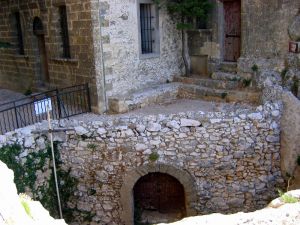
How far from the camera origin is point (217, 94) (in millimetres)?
10984

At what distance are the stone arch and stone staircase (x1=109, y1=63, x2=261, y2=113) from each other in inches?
93.1

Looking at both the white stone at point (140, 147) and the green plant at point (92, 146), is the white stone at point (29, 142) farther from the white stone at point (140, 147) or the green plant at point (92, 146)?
the white stone at point (140, 147)

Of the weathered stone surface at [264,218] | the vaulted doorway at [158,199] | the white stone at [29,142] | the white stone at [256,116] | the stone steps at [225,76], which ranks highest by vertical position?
the stone steps at [225,76]

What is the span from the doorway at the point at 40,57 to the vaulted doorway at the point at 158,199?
578 centimetres

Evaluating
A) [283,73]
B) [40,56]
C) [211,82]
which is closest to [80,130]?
[211,82]

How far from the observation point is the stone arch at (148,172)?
8477mm

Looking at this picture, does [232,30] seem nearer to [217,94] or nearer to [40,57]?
[217,94]

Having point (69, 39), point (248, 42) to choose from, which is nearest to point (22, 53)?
point (69, 39)

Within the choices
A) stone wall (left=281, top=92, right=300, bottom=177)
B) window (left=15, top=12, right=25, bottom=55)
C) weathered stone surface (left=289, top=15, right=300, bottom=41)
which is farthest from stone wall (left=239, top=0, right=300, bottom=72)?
window (left=15, top=12, right=25, bottom=55)

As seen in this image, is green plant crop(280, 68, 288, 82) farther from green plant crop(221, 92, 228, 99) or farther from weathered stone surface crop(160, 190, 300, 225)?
weathered stone surface crop(160, 190, 300, 225)

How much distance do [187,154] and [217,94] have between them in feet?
10.5

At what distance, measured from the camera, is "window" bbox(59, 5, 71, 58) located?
1098 centimetres

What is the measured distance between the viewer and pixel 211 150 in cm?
839

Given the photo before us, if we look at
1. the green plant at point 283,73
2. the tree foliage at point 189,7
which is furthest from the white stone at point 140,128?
the tree foliage at point 189,7
